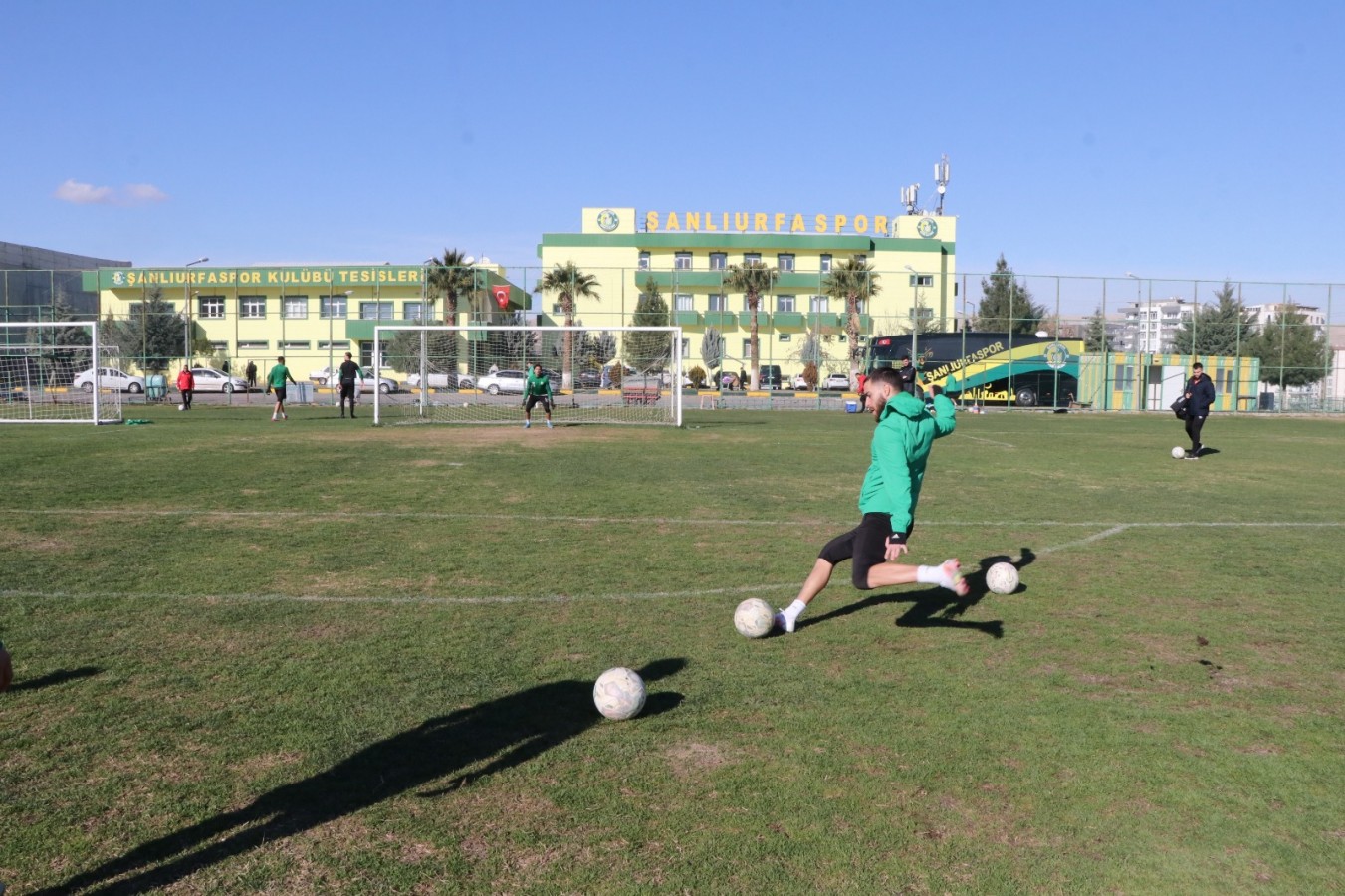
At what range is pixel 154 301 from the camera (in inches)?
2208

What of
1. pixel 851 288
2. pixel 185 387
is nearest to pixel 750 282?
pixel 851 288

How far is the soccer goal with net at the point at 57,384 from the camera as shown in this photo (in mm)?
29328

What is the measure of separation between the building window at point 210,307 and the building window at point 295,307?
3.43m

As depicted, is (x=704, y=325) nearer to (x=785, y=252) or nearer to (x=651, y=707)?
(x=785, y=252)

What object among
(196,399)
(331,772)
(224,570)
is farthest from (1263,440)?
(196,399)

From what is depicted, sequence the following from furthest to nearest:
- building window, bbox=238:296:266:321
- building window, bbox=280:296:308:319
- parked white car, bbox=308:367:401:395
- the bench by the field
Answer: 1. building window, bbox=238:296:266:321
2. building window, bbox=280:296:308:319
3. parked white car, bbox=308:367:401:395
4. the bench by the field

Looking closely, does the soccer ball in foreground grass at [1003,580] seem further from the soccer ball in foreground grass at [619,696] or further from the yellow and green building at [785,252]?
the yellow and green building at [785,252]

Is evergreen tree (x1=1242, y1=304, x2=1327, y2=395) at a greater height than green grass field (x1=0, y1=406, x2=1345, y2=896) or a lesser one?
greater

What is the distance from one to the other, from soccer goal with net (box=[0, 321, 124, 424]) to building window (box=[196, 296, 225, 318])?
1342 centimetres

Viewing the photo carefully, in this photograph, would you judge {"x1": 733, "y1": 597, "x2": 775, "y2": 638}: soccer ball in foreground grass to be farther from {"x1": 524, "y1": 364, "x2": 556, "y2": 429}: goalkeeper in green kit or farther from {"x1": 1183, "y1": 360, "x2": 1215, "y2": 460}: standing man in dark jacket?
{"x1": 524, "y1": 364, "x2": 556, "y2": 429}: goalkeeper in green kit

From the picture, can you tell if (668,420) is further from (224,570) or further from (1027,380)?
(224,570)

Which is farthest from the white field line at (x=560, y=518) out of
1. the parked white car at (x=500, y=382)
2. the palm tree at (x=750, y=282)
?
the palm tree at (x=750, y=282)

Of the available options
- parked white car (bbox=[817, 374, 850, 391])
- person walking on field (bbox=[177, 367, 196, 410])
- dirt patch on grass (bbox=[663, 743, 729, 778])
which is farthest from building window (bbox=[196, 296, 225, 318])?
dirt patch on grass (bbox=[663, 743, 729, 778])

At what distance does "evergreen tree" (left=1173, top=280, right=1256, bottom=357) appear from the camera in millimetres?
50438
